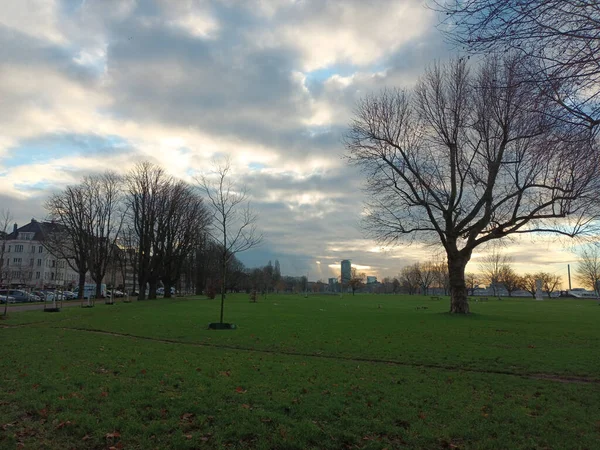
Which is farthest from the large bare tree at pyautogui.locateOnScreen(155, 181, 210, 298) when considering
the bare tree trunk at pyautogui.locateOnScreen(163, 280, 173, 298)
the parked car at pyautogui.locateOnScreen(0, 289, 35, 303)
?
the parked car at pyautogui.locateOnScreen(0, 289, 35, 303)

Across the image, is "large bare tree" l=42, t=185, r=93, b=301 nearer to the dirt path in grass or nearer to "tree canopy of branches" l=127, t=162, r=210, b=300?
"tree canopy of branches" l=127, t=162, r=210, b=300

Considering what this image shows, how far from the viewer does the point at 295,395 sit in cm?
715

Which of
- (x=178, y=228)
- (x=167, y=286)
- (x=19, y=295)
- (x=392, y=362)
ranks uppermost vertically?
(x=178, y=228)

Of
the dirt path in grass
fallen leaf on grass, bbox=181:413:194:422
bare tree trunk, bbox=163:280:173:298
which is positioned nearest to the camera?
fallen leaf on grass, bbox=181:413:194:422

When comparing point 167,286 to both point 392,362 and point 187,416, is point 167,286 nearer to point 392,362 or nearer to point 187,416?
point 392,362

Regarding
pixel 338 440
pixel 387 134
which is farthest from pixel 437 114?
pixel 338 440

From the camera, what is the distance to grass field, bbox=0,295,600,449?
17.4 feet

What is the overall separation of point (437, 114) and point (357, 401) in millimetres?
25169

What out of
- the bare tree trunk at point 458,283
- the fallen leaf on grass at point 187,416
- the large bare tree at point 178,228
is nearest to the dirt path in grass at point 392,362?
the fallen leaf on grass at point 187,416

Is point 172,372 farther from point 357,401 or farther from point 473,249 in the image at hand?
point 473,249

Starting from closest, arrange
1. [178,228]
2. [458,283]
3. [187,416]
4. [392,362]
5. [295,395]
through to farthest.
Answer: [187,416] < [295,395] < [392,362] < [458,283] < [178,228]

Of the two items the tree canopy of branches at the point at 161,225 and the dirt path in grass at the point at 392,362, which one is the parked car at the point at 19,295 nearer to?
the tree canopy of branches at the point at 161,225

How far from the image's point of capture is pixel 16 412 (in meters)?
6.05

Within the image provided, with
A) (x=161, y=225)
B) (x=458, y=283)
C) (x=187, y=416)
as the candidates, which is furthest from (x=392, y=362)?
(x=161, y=225)
